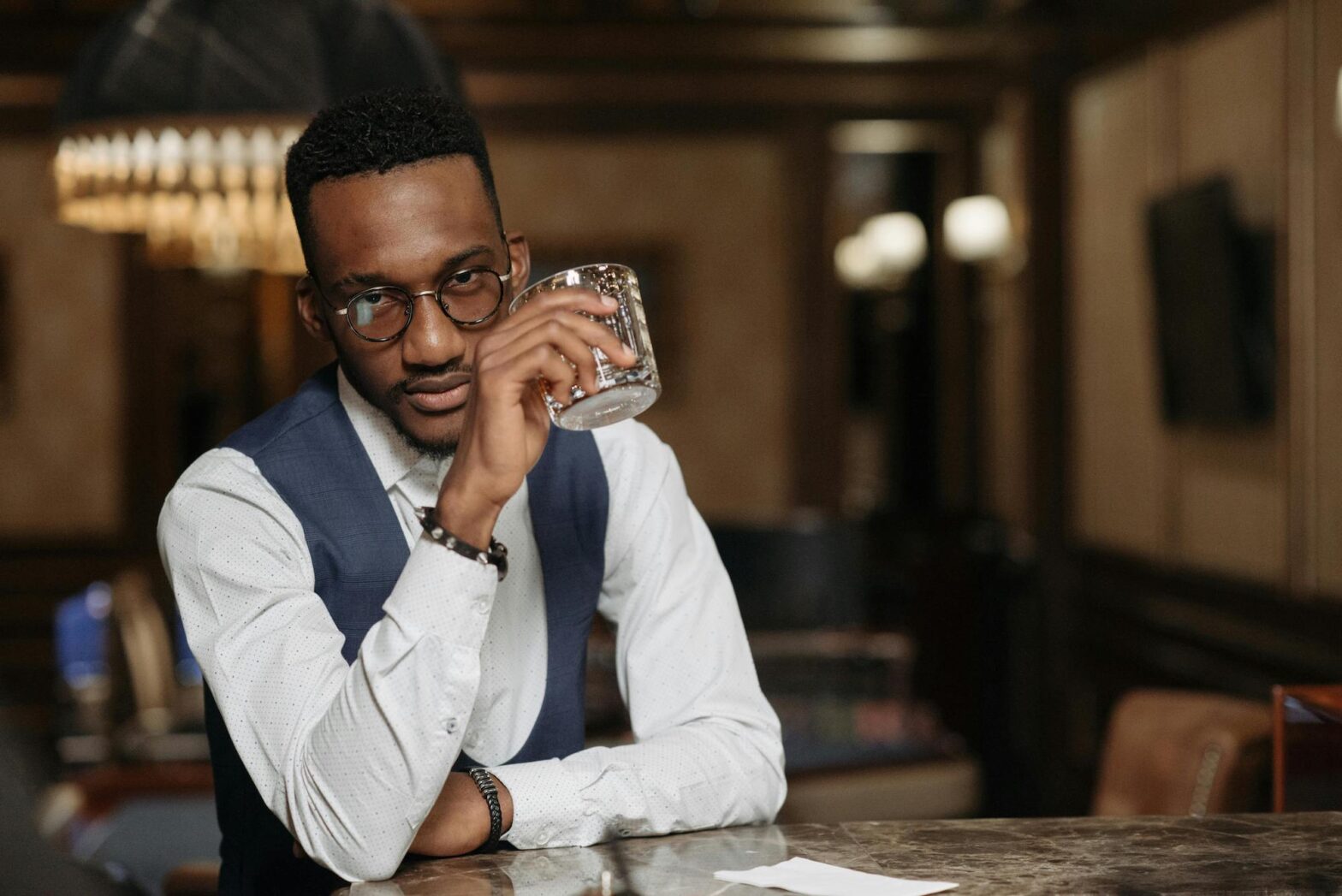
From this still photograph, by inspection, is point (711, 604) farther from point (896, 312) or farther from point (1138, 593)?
point (896, 312)

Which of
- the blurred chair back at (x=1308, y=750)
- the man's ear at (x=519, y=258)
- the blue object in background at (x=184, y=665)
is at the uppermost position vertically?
the man's ear at (x=519, y=258)

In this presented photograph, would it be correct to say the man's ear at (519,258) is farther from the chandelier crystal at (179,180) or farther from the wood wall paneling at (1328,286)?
the wood wall paneling at (1328,286)

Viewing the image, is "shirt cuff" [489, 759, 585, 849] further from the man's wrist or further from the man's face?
the man's face

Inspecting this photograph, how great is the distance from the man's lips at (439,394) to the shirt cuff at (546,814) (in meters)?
0.36

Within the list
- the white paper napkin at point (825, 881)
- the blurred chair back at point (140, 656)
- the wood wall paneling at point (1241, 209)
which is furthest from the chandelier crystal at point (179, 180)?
the wood wall paneling at point (1241, 209)

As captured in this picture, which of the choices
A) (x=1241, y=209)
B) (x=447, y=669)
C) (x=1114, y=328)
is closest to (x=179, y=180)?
(x=447, y=669)

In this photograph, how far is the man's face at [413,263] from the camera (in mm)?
1333

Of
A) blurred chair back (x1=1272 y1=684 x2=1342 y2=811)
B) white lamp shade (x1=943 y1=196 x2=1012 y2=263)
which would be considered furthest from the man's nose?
white lamp shade (x1=943 y1=196 x2=1012 y2=263)

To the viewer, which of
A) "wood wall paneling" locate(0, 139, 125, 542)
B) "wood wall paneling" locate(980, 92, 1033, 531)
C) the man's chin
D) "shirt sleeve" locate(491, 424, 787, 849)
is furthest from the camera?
"wood wall paneling" locate(0, 139, 125, 542)

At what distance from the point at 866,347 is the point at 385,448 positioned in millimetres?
6169

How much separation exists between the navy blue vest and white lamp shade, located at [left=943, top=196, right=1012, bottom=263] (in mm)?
5425

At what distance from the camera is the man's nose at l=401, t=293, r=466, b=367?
4.36 ft

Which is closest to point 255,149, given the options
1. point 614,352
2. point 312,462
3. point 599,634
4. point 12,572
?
point 312,462

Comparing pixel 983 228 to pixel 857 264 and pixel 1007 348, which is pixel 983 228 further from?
pixel 857 264
